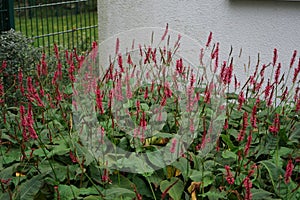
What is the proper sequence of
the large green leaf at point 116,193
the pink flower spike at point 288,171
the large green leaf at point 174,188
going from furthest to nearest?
the large green leaf at point 174,188 → the large green leaf at point 116,193 → the pink flower spike at point 288,171

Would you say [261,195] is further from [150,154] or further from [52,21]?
[52,21]

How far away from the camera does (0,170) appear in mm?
2617

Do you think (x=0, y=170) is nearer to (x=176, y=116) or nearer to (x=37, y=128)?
(x=37, y=128)

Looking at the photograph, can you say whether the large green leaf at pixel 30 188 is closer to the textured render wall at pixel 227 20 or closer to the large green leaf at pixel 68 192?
the large green leaf at pixel 68 192

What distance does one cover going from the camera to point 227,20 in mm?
5246

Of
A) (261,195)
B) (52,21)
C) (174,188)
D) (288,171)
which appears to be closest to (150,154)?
(174,188)

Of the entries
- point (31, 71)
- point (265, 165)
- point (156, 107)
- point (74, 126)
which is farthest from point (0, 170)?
point (31, 71)

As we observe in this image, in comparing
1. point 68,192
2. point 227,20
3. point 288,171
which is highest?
point 227,20

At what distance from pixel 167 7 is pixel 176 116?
8.83ft

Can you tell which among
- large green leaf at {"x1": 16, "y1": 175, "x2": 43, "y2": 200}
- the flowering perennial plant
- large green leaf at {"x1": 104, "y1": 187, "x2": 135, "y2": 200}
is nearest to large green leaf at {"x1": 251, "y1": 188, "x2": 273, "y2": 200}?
the flowering perennial plant

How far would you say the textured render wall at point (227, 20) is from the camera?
496cm

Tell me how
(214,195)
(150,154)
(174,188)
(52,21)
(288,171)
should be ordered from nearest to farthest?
(288,171)
(214,195)
(174,188)
(150,154)
(52,21)

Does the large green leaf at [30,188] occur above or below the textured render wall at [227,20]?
below

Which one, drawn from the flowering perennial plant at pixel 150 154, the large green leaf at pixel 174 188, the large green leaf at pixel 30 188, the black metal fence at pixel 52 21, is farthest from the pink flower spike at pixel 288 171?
the black metal fence at pixel 52 21
